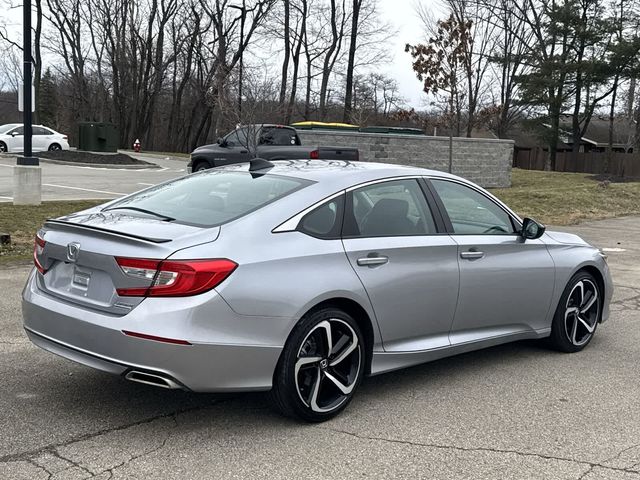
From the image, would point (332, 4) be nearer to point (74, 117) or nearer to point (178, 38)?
point (178, 38)

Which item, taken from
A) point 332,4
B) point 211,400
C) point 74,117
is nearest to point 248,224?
point 211,400

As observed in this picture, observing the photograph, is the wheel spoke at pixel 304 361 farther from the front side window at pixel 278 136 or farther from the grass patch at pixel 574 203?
the front side window at pixel 278 136

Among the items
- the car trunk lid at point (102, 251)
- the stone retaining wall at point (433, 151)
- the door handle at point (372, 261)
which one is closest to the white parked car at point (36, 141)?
the stone retaining wall at point (433, 151)

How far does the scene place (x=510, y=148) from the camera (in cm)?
2428

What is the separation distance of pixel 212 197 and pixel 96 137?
27.5m

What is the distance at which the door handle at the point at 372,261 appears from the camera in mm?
4297

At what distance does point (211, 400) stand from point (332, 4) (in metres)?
44.7

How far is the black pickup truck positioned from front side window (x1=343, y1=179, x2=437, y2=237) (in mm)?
12001

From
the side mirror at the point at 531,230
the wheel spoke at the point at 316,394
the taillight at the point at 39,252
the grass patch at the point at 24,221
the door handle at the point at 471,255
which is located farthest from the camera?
the grass patch at the point at 24,221

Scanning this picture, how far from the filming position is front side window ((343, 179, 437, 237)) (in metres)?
4.50

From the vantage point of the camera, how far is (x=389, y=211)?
4.73 meters

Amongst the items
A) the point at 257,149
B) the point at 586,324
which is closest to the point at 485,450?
the point at 586,324

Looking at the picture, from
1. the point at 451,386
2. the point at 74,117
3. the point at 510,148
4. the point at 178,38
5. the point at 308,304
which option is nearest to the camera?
the point at 308,304

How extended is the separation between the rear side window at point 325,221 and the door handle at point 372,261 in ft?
0.69
